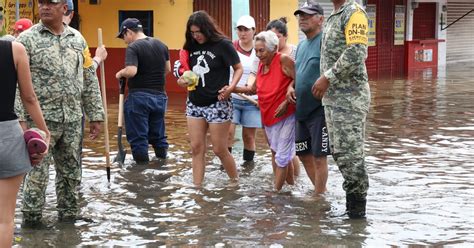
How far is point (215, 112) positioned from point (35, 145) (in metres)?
3.33

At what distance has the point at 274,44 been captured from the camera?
7730 mm

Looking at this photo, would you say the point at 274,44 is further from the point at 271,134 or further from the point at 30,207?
the point at 30,207

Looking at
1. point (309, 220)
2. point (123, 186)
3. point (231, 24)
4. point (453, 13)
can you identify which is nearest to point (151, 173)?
point (123, 186)

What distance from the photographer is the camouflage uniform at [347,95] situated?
6469mm

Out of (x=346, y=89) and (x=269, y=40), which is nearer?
(x=346, y=89)

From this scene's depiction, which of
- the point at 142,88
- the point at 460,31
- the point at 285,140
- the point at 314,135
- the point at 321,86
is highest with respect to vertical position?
the point at 460,31

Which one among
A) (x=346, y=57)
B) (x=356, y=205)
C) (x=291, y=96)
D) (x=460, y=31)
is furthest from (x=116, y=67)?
(x=460, y=31)

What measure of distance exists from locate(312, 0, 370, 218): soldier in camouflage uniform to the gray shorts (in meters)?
2.54

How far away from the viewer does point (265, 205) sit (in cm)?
752

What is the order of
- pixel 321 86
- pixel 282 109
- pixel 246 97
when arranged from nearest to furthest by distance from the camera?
pixel 321 86 < pixel 282 109 < pixel 246 97

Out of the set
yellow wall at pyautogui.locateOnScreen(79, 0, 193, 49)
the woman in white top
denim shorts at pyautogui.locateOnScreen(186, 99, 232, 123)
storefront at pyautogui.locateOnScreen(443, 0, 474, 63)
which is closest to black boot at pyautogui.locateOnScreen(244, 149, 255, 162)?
the woman in white top

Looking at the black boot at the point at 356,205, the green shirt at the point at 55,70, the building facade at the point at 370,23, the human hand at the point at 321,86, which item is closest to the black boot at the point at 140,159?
the green shirt at the point at 55,70

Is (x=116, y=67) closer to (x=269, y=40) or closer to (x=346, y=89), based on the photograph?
(x=269, y=40)

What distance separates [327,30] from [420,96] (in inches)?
450
